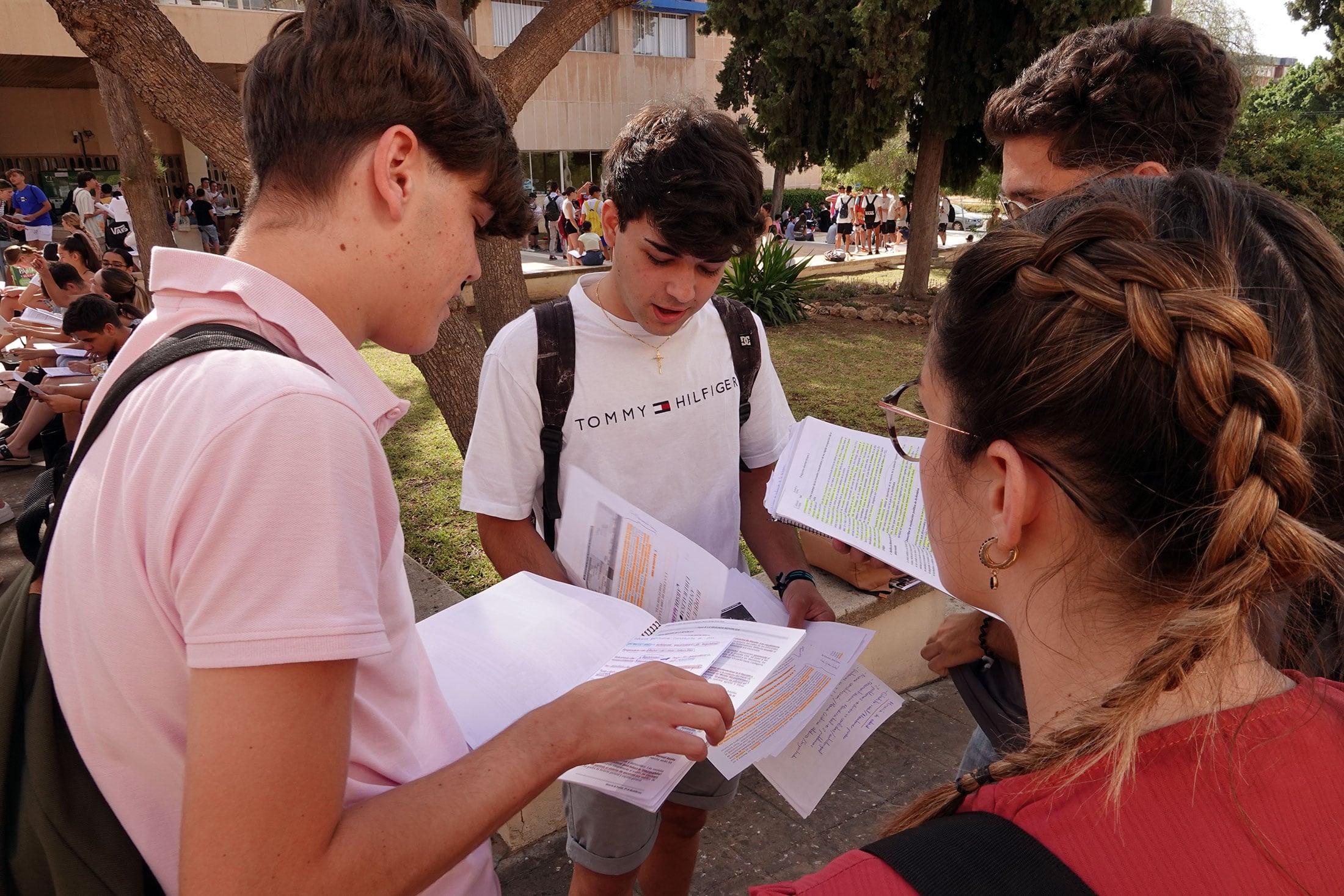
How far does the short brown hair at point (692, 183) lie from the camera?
78.4 inches

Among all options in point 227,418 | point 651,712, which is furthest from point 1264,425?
point 227,418

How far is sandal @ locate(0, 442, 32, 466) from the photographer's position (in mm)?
6492

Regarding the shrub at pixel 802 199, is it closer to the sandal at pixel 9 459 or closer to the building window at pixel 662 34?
the building window at pixel 662 34

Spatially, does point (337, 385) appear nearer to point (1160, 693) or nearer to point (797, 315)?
point (1160, 693)

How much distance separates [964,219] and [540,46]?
28.7 metres

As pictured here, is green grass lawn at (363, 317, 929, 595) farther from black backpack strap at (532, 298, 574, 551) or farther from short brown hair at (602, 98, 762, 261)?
black backpack strap at (532, 298, 574, 551)

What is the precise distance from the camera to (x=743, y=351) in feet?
7.49

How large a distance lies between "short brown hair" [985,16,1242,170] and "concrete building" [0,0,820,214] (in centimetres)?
2225

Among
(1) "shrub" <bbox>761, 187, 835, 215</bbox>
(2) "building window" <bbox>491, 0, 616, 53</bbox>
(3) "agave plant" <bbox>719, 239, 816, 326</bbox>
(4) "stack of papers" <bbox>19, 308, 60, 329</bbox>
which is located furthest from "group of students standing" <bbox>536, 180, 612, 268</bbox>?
(1) "shrub" <bbox>761, 187, 835, 215</bbox>

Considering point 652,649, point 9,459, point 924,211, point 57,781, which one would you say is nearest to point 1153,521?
point 652,649

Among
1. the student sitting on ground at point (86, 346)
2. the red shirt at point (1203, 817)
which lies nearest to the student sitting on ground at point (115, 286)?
the student sitting on ground at point (86, 346)

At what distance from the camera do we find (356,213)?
42.4 inches

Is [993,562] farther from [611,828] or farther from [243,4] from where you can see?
[243,4]

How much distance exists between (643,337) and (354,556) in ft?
4.37
